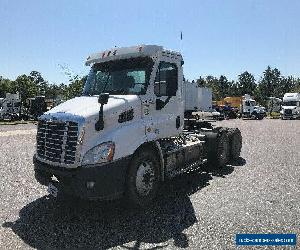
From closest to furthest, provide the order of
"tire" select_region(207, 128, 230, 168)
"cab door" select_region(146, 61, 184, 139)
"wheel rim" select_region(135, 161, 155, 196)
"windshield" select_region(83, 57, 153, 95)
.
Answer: "wheel rim" select_region(135, 161, 155, 196) → "windshield" select_region(83, 57, 153, 95) → "cab door" select_region(146, 61, 184, 139) → "tire" select_region(207, 128, 230, 168)

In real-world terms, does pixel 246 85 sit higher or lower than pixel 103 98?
higher

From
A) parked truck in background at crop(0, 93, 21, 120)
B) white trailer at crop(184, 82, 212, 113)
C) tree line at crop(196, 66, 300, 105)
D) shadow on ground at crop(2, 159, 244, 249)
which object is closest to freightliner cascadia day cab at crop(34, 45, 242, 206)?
shadow on ground at crop(2, 159, 244, 249)

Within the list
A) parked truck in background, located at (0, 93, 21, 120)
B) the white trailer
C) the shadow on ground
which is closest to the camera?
the shadow on ground

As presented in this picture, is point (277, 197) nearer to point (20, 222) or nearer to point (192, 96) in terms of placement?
point (192, 96)

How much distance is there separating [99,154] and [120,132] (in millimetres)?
619

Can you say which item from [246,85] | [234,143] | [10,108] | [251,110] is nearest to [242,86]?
[246,85]

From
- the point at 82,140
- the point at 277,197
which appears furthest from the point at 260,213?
the point at 82,140

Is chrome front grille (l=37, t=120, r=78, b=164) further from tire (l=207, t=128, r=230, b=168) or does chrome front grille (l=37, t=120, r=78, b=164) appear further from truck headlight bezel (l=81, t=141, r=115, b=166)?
tire (l=207, t=128, r=230, b=168)

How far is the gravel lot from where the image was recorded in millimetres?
5545

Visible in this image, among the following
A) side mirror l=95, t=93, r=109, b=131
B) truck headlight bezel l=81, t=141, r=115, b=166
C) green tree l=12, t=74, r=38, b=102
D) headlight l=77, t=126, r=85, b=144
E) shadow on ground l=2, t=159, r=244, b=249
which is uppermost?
green tree l=12, t=74, r=38, b=102

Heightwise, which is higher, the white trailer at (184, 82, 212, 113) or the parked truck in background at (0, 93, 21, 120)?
the white trailer at (184, 82, 212, 113)

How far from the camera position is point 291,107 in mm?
45719

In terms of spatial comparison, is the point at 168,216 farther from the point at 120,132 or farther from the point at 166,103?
the point at 166,103

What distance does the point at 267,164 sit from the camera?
11453mm
